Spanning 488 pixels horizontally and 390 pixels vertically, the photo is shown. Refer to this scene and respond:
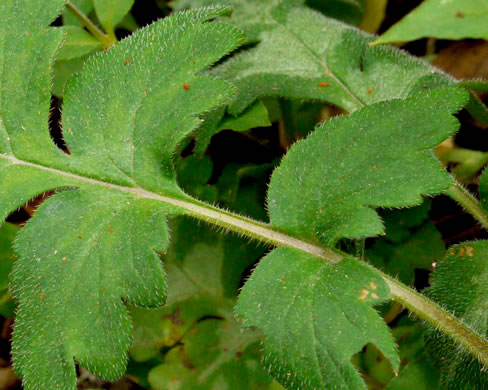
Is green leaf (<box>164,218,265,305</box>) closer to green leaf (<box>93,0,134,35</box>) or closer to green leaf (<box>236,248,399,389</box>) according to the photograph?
green leaf (<box>236,248,399,389</box>)

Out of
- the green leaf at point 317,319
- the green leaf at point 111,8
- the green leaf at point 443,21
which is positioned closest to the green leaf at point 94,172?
the green leaf at point 317,319

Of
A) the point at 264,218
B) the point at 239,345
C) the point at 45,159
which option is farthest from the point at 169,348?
the point at 45,159

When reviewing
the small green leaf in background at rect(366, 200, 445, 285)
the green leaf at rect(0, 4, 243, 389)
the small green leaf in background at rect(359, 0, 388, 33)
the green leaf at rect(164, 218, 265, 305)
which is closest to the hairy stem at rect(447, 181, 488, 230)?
the small green leaf in background at rect(366, 200, 445, 285)

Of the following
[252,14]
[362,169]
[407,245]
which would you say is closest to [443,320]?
[362,169]

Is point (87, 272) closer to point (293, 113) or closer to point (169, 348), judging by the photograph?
point (169, 348)

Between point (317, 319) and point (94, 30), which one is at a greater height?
point (94, 30)

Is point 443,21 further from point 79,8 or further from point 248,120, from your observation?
point 79,8

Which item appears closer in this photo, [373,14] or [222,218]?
[222,218]
